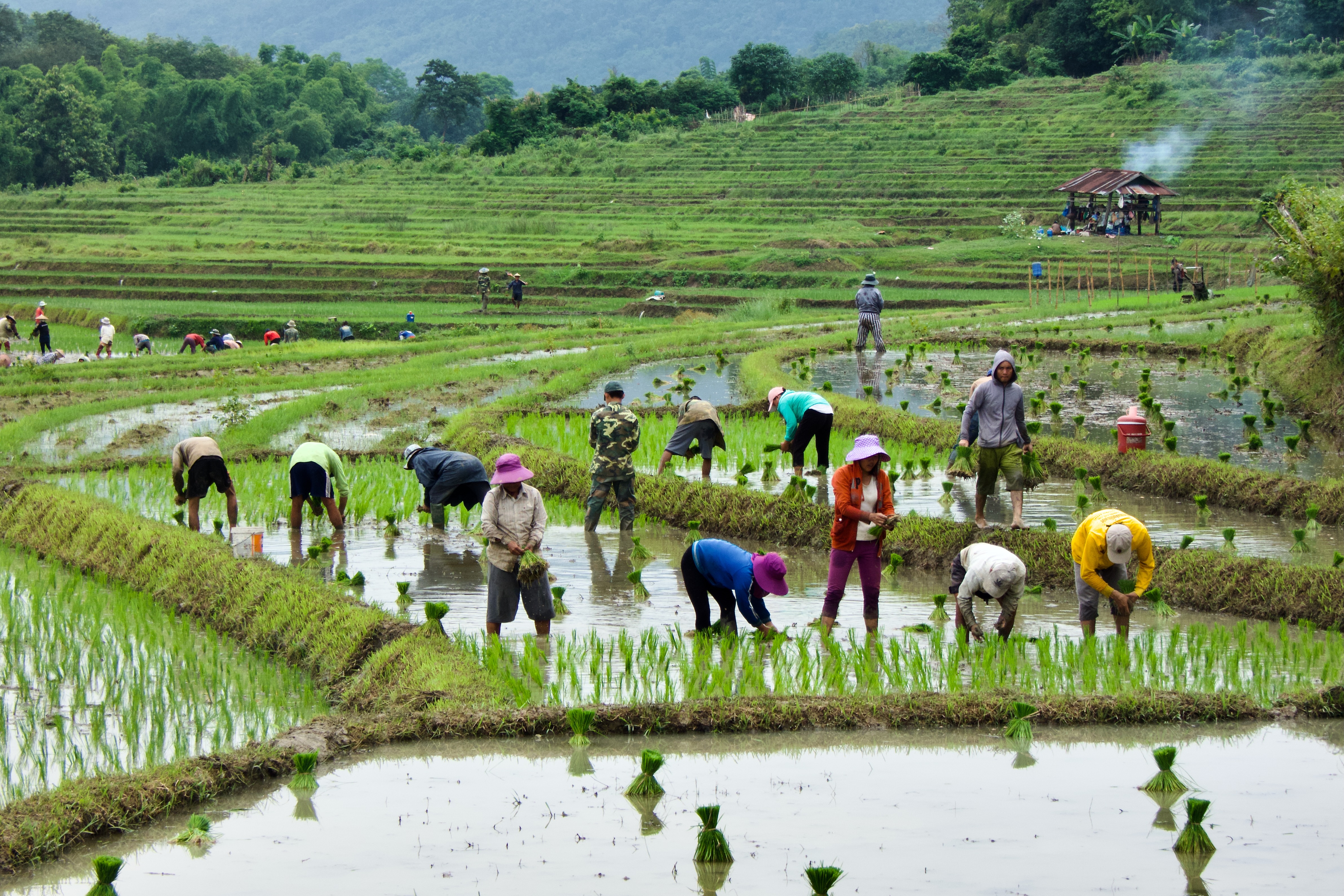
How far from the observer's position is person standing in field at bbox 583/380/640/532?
9797mm

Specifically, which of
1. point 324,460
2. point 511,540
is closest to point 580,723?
point 511,540

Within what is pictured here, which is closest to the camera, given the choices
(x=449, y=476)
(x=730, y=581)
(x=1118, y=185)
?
(x=730, y=581)

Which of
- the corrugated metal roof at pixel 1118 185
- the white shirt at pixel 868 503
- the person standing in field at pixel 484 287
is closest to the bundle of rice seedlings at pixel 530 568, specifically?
the white shirt at pixel 868 503

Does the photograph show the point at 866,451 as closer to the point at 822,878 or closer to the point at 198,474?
the point at 822,878

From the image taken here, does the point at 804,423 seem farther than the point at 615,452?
Yes

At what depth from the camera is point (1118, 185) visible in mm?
38250

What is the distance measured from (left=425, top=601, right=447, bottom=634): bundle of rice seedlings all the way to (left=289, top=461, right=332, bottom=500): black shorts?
10.6 ft

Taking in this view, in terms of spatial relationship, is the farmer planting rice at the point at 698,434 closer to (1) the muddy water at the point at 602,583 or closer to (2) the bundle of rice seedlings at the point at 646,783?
(1) the muddy water at the point at 602,583

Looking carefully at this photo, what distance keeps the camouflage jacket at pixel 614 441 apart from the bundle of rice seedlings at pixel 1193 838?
19.0 ft

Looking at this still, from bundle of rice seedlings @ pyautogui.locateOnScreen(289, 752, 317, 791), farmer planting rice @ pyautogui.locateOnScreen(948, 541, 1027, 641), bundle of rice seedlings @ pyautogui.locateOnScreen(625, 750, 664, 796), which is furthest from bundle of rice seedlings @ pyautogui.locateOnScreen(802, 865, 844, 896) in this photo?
farmer planting rice @ pyautogui.locateOnScreen(948, 541, 1027, 641)

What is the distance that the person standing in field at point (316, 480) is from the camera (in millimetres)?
9883

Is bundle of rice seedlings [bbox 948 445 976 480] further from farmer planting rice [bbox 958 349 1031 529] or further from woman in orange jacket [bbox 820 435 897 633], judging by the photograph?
woman in orange jacket [bbox 820 435 897 633]

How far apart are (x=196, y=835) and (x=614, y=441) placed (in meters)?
5.43

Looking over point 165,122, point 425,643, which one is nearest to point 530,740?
point 425,643
